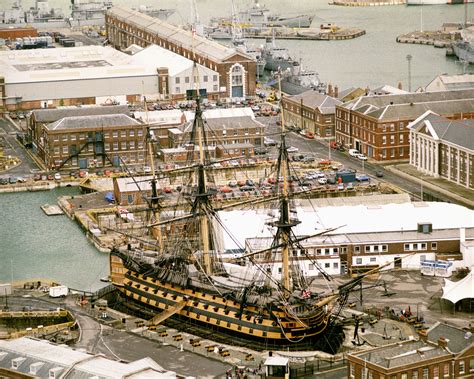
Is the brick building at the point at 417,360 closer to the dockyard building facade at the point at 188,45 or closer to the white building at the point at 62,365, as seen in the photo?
the white building at the point at 62,365

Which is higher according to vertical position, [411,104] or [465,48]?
[411,104]

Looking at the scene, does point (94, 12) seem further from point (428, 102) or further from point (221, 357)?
point (221, 357)

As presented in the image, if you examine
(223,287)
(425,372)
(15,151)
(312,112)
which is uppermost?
(312,112)

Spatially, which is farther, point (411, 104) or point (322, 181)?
point (411, 104)

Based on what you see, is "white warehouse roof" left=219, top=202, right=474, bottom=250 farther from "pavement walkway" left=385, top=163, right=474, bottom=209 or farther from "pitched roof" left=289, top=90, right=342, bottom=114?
"pitched roof" left=289, top=90, right=342, bottom=114

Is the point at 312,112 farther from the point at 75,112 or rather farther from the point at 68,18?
the point at 68,18

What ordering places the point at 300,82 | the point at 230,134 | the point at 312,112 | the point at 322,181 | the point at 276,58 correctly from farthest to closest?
the point at 276,58 < the point at 300,82 < the point at 312,112 < the point at 230,134 < the point at 322,181

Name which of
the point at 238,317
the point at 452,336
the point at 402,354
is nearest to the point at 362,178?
the point at 238,317

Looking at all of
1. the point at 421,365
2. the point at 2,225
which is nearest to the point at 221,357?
the point at 421,365
